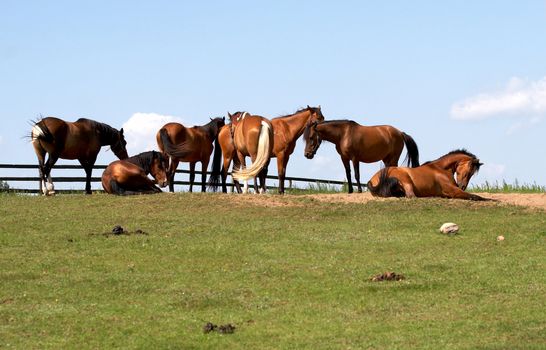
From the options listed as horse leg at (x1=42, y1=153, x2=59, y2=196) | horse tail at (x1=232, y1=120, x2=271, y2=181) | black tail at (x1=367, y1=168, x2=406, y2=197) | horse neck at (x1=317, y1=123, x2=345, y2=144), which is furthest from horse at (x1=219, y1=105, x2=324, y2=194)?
horse leg at (x1=42, y1=153, x2=59, y2=196)

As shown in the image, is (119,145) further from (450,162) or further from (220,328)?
(220,328)

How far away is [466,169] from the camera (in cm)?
2397

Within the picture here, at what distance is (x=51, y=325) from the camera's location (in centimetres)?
1260

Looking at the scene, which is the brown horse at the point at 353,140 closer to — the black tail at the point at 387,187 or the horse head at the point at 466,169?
the black tail at the point at 387,187

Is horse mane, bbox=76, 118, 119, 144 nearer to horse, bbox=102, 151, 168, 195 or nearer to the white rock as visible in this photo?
horse, bbox=102, 151, 168, 195

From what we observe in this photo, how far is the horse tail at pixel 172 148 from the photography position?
28.6 metres

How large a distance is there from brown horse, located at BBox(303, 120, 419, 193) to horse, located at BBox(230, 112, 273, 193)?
1.32 m

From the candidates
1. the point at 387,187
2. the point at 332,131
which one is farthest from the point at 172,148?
the point at 387,187

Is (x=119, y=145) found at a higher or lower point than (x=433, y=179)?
higher

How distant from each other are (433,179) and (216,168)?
7852mm

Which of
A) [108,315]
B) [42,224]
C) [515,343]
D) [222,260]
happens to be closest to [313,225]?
[222,260]

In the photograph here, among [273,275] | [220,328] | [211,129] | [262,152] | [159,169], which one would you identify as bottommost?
[220,328]

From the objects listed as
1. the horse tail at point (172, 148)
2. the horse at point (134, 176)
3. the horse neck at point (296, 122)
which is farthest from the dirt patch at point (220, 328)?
the horse tail at point (172, 148)

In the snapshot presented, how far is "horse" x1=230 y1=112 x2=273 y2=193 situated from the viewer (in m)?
25.8
